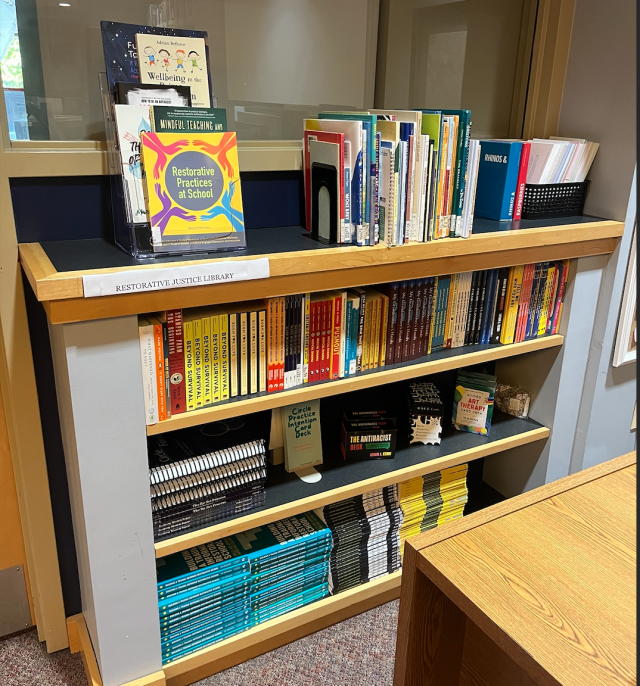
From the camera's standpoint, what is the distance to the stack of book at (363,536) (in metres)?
→ 1.89

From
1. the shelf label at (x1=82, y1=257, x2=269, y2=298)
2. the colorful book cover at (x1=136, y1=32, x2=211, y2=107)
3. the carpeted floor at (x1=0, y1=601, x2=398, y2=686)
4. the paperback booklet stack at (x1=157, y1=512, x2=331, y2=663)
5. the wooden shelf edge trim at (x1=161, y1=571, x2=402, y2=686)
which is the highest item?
the colorful book cover at (x1=136, y1=32, x2=211, y2=107)

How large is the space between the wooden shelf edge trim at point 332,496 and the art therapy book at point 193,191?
71cm

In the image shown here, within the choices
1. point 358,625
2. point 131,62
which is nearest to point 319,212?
point 131,62

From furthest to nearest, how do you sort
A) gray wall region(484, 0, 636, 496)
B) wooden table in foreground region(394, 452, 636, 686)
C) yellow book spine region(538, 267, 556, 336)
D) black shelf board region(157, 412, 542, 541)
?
yellow book spine region(538, 267, 556, 336) → gray wall region(484, 0, 636, 496) → black shelf board region(157, 412, 542, 541) → wooden table in foreground region(394, 452, 636, 686)

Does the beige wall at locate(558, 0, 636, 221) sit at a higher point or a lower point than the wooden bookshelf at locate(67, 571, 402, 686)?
higher

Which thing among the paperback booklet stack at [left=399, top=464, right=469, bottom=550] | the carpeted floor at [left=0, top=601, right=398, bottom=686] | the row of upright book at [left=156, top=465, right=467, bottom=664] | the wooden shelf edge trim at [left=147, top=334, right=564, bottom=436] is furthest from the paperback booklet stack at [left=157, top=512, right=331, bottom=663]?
the wooden shelf edge trim at [left=147, top=334, right=564, bottom=436]

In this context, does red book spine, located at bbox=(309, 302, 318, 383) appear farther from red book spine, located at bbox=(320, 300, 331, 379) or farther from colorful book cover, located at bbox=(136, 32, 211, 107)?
colorful book cover, located at bbox=(136, 32, 211, 107)

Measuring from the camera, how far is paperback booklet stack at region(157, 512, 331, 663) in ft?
5.49

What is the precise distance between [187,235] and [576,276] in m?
1.23

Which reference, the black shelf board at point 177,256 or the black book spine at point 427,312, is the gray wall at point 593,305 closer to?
the black shelf board at point 177,256

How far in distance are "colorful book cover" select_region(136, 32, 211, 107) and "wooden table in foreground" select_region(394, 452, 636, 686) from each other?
1104 millimetres

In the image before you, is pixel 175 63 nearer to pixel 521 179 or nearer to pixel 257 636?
pixel 521 179

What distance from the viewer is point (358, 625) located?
77.5 inches

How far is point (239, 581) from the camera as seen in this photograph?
5.68ft
